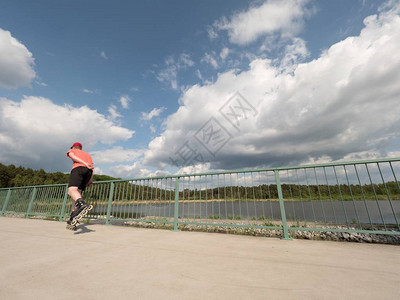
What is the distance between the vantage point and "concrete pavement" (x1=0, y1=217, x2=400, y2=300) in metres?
1.16

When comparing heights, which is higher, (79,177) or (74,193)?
(79,177)

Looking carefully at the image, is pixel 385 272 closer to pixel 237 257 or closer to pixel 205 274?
pixel 237 257

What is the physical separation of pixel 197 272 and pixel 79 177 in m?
3.12

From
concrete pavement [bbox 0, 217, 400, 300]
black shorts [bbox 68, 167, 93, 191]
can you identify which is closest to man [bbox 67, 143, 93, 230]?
black shorts [bbox 68, 167, 93, 191]

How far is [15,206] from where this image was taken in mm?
6859

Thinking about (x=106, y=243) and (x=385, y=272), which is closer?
(x=385, y=272)

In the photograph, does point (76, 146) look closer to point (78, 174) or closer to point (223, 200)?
point (78, 174)

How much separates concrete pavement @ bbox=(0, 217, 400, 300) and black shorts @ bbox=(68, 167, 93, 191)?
1.27 m

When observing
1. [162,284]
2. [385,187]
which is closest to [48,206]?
[162,284]

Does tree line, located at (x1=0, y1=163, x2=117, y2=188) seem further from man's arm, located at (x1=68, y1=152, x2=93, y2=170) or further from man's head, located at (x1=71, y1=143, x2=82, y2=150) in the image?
man's arm, located at (x1=68, y1=152, x2=93, y2=170)

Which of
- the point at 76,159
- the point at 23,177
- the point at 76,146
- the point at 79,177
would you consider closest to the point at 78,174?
the point at 79,177

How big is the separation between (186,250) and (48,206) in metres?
6.17

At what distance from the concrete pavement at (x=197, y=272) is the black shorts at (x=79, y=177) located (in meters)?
1.27

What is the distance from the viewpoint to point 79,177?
343 cm
